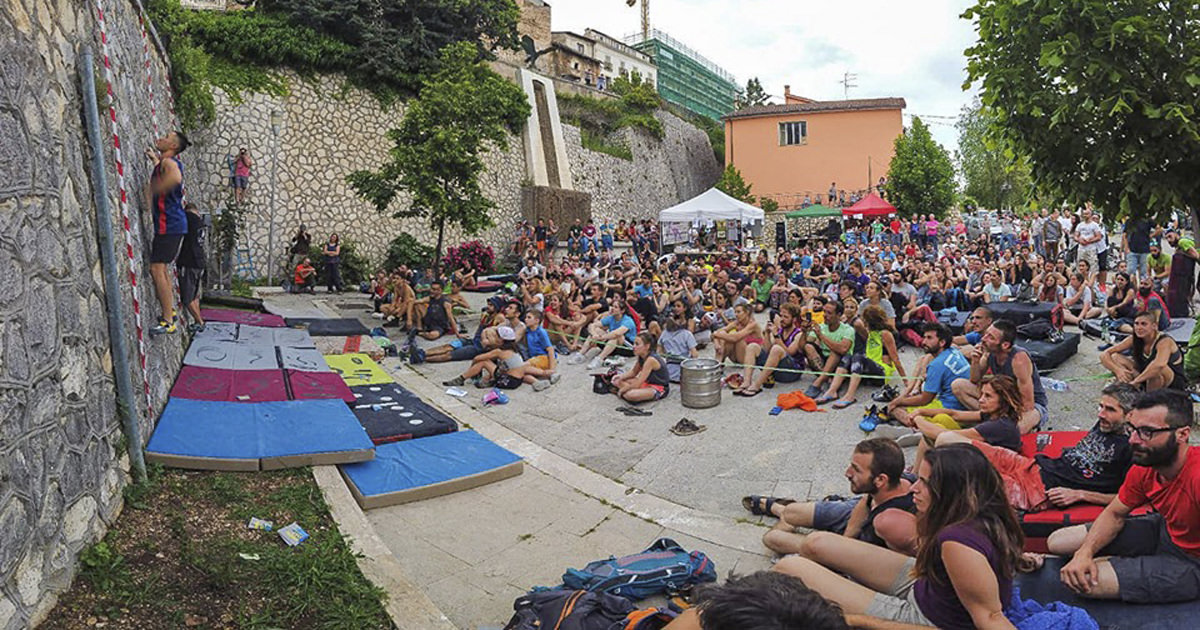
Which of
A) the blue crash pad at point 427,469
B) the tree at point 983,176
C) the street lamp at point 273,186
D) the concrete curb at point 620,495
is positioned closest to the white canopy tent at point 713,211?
the street lamp at point 273,186

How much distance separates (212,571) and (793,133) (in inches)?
1580

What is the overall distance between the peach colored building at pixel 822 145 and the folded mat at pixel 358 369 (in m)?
32.7

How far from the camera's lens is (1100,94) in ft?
18.8

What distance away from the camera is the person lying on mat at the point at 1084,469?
4.46 meters

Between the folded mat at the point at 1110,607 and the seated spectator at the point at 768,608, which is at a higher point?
the seated spectator at the point at 768,608

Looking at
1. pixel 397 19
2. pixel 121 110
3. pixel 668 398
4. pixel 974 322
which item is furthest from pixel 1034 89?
pixel 397 19

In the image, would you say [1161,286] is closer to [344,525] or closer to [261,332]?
[344,525]

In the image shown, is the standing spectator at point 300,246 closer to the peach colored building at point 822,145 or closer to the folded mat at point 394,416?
the folded mat at point 394,416

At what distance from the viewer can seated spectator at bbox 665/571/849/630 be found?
5.79 feet

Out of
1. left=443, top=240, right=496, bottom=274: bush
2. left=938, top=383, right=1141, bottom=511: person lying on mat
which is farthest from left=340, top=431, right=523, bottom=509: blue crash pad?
left=443, top=240, right=496, bottom=274: bush

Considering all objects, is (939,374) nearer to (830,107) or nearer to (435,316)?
(435,316)

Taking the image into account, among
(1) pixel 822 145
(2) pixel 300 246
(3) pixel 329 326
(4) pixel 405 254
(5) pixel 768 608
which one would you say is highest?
(1) pixel 822 145

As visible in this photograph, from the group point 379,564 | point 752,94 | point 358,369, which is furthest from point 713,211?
point 752,94

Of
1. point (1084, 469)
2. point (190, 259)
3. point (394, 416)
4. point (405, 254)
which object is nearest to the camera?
point (1084, 469)
